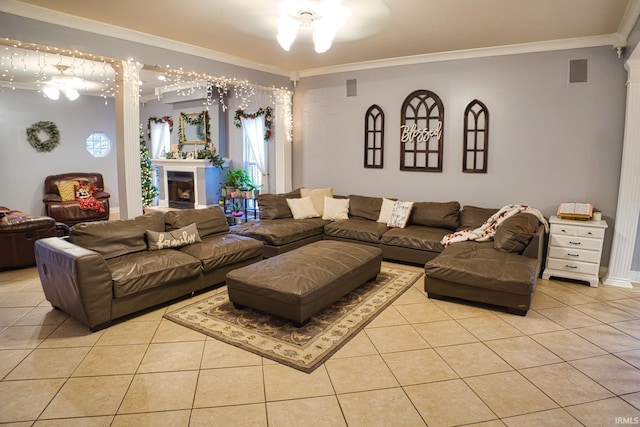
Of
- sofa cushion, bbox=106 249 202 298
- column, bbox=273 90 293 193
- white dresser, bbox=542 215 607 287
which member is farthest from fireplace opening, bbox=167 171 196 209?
white dresser, bbox=542 215 607 287

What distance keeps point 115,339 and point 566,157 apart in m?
5.28

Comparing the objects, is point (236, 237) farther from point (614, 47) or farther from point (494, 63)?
point (614, 47)

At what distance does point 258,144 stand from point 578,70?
18.4ft

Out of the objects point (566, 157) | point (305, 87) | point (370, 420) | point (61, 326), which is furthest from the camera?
point (305, 87)

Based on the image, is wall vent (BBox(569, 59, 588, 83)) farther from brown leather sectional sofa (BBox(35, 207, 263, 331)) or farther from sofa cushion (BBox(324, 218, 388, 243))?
brown leather sectional sofa (BBox(35, 207, 263, 331))

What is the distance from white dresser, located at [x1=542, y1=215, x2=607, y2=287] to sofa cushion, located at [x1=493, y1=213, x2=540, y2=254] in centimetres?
46

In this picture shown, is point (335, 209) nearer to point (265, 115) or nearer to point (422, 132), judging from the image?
point (422, 132)

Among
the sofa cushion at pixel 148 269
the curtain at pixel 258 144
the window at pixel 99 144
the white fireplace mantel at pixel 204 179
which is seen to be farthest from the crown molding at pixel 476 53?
A: the window at pixel 99 144

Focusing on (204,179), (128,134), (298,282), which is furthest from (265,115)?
(298,282)

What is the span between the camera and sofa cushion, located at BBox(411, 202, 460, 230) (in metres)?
5.49

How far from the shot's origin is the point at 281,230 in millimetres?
5449

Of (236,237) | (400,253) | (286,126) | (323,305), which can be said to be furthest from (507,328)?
(286,126)

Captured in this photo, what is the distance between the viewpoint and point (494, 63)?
5309 millimetres

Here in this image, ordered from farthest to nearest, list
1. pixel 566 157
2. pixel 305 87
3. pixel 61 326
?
pixel 305 87
pixel 566 157
pixel 61 326
